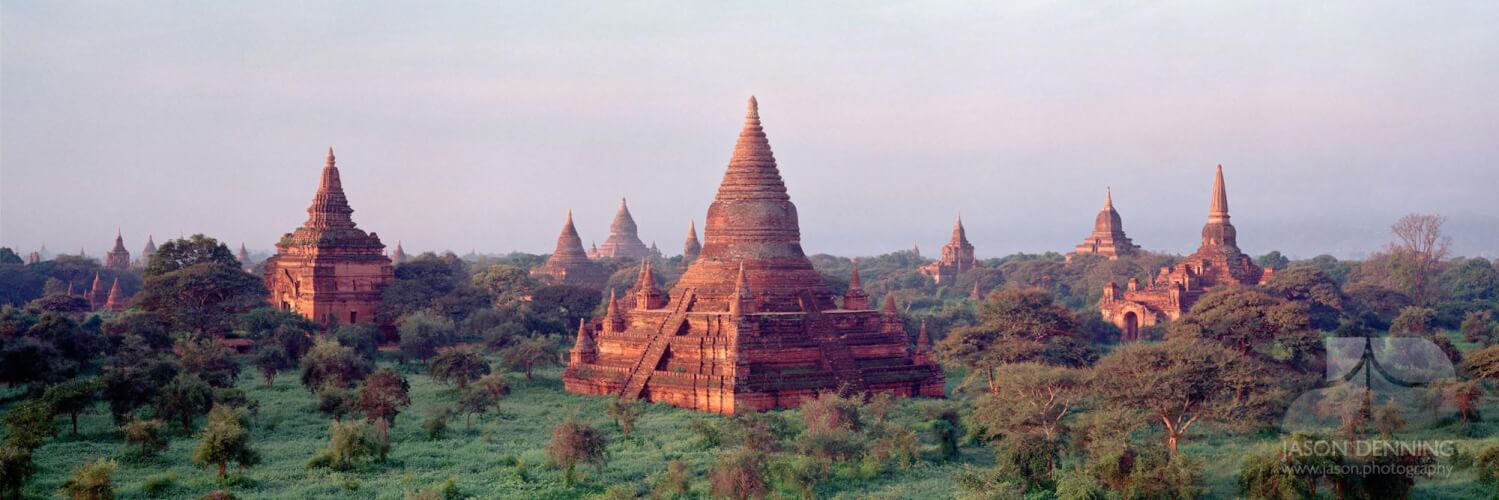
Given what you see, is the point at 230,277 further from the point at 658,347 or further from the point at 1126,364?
the point at 1126,364

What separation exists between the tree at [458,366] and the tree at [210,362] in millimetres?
6187

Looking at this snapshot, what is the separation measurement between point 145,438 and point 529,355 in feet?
61.8

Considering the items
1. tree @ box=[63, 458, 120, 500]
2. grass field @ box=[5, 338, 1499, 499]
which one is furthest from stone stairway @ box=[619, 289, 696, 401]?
tree @ box=[63, 458, 120, 500]

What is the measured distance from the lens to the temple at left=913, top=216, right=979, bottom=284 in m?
138

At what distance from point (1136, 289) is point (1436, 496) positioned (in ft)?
182

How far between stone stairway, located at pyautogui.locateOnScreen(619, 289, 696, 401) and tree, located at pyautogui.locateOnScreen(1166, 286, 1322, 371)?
52.9ft

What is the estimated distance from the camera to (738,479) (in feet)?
95.7

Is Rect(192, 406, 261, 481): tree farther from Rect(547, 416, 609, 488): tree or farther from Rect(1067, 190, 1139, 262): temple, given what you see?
Rect(1067, 190, 1139, 262): temple

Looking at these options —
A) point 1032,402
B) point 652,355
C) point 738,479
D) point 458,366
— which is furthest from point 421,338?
point 738,479

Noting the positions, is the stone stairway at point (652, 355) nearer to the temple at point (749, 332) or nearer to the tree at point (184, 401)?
the temple at point (749, 332)

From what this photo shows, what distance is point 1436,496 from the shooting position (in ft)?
99.3

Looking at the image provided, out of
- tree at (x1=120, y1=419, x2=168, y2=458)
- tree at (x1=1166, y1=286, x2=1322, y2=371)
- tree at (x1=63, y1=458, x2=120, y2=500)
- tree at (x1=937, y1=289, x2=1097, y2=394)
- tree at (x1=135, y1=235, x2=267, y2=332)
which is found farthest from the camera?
tree at (x1=135, y1=235, x2=267, y2=332)

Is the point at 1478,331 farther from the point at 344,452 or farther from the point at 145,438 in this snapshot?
the point at 145,438

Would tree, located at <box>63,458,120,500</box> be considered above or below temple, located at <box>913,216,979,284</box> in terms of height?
below
